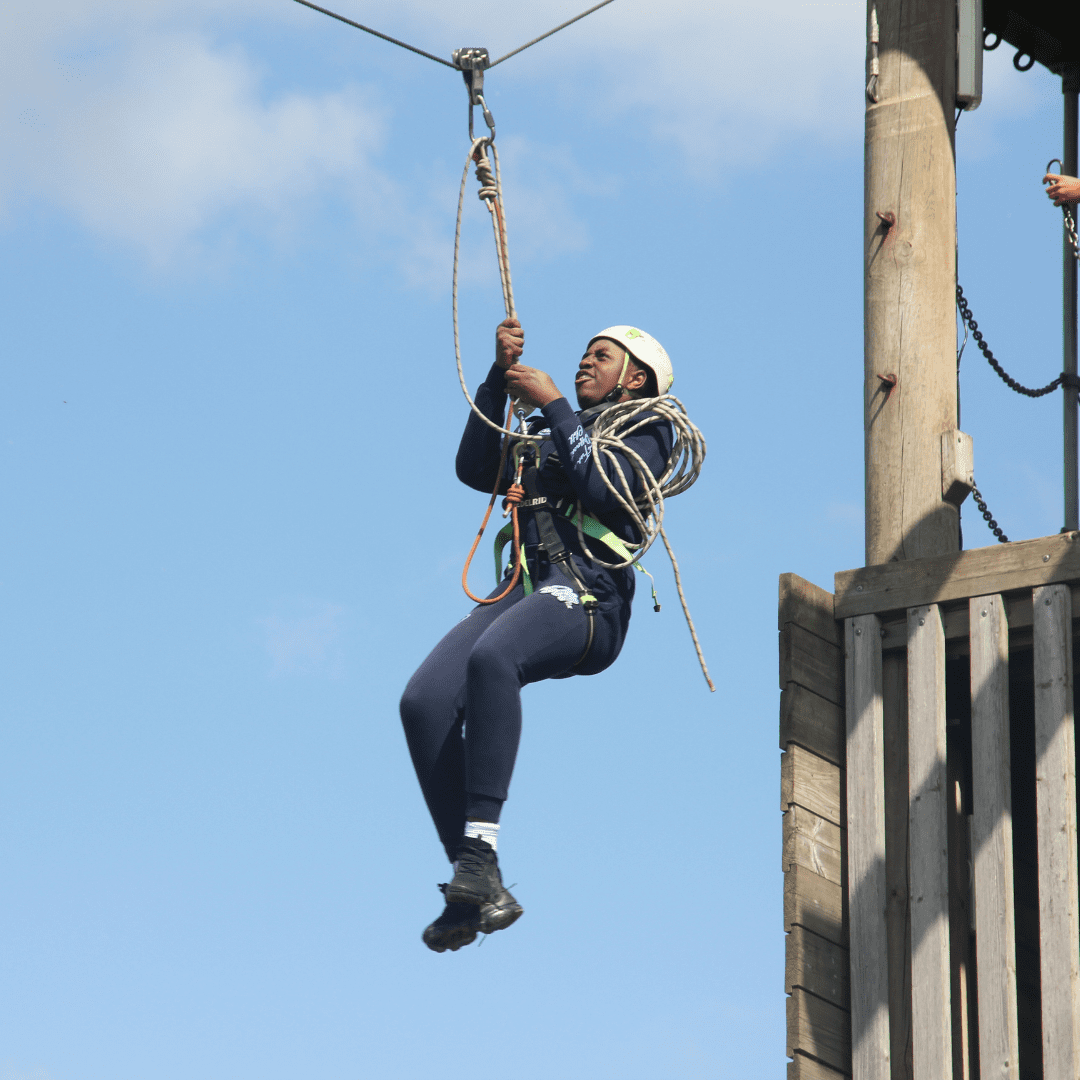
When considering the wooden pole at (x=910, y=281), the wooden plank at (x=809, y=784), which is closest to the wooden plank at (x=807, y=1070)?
the wooden plank at (x=809, y=784)

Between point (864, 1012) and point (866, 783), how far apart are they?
719 millimetres

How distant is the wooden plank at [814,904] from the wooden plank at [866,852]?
50mm

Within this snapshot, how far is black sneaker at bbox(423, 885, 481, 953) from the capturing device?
6.38 meters

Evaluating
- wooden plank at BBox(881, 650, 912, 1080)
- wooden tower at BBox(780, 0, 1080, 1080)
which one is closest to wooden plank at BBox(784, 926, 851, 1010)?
wooden tower at BBox(780, 0, 1080, 1080)

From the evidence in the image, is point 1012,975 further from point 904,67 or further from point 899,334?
point 904,67

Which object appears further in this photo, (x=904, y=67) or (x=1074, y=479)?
(x=1074, y=479)

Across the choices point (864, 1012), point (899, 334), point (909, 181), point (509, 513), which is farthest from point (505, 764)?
point (909, 181)

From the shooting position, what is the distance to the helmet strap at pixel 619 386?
7.29 metres

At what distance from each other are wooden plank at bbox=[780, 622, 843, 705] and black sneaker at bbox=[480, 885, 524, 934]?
1.19m

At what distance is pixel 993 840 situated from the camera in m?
6.50

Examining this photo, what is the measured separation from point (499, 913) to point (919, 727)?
1.48m

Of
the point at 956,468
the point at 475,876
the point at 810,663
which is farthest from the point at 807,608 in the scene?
the point at 475,876

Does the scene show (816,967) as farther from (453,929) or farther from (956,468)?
(956,468)

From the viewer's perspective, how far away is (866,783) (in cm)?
678
